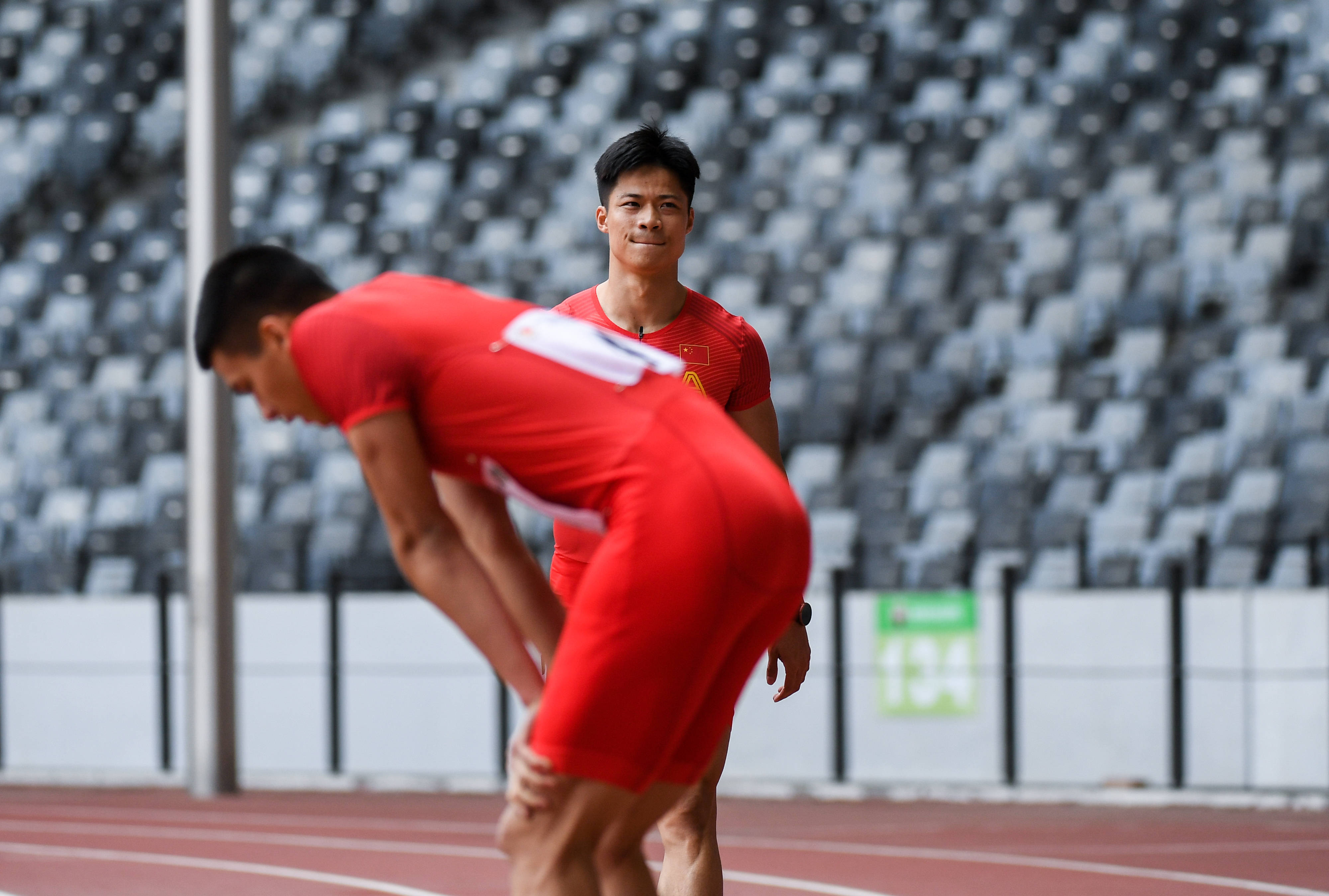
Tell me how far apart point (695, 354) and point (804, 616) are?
60cm

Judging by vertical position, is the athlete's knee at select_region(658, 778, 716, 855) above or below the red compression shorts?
below

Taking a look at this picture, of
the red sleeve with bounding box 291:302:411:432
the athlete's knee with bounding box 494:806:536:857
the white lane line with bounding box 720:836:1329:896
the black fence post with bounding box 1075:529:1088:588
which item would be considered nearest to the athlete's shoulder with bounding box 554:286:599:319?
the red sleeve with bounding box 291:302:411:432

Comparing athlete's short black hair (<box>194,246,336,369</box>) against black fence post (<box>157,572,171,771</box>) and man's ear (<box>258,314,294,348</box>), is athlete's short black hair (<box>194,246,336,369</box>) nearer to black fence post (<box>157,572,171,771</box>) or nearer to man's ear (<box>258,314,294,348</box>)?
man's ear (<box>258,314,294,348</box>)

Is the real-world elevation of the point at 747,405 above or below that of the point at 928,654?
above

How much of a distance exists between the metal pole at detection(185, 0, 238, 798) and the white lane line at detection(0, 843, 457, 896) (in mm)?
1678

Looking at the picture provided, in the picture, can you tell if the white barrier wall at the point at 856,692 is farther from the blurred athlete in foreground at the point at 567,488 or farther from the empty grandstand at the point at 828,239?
the blurred athlete in foreground at the point at 567,488

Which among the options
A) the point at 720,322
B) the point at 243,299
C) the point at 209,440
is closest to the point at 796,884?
the point at 720,322

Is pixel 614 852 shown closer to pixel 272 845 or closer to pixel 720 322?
pixel 720 322

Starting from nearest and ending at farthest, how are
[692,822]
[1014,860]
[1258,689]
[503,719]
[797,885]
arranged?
1. [692,822]
2. [797,885]
3. [1014,860]
4. [1258,689]
5. [503,719]

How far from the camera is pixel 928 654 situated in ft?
28.3

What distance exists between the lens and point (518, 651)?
2.21 meters

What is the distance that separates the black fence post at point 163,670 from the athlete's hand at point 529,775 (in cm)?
797

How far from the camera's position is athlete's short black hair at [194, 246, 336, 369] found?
7.16 ft

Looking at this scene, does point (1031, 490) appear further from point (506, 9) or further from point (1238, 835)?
point (506, 9)
